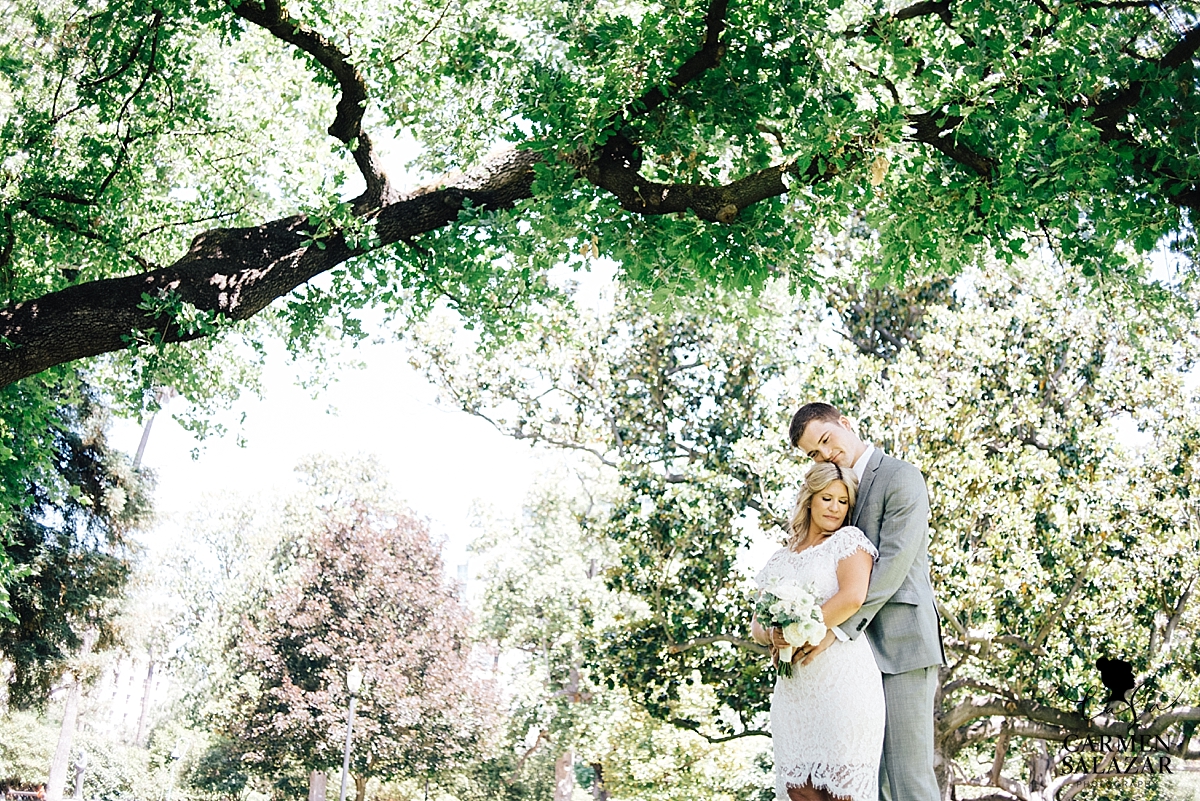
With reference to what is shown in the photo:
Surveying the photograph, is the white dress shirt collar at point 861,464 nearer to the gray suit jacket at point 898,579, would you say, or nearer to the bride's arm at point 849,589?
the gray suit jacket at point 898,579

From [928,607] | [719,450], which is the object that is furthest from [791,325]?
[928,607]

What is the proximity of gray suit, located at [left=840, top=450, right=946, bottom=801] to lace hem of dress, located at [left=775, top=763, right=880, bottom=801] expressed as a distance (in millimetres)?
180

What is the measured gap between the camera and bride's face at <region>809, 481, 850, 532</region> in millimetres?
4035

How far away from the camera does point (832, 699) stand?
3.68 meters

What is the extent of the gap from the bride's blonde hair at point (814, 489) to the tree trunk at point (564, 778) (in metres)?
22.9

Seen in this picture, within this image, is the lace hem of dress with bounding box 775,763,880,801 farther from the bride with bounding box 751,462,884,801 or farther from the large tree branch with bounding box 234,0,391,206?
the large tree branch with bounding box 234,0,391,206

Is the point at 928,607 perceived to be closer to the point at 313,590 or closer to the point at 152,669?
the point at 313,590

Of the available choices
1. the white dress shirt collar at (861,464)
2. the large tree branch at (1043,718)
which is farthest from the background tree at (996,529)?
the white dress shirt collar at (861,464)

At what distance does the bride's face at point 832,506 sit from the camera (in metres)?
4.04

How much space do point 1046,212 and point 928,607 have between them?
8.62ft

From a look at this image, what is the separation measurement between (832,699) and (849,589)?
405 mm

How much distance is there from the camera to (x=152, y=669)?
4803cm

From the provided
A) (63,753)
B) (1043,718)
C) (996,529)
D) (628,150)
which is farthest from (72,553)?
(1043,718)
